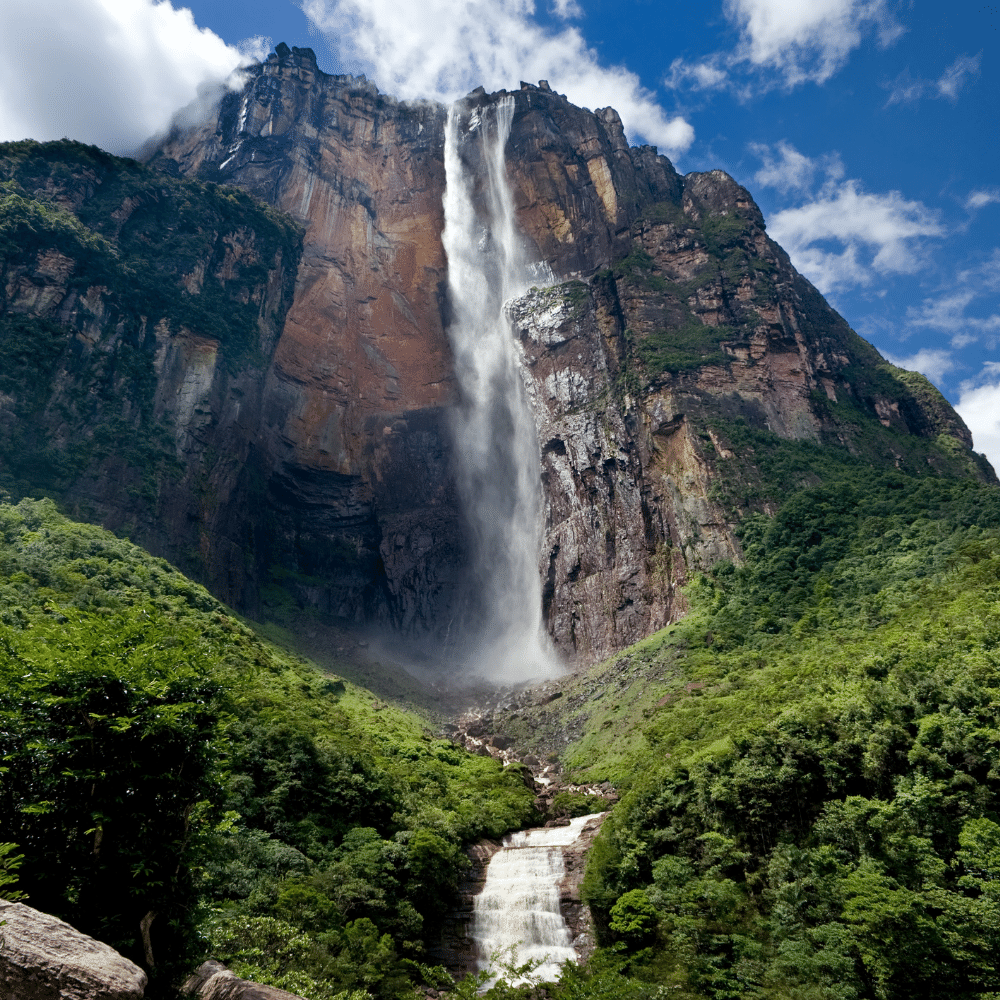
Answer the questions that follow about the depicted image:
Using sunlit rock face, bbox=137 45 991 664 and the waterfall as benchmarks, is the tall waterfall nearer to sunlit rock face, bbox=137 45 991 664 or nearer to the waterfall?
sunlit rock face, bbox=137 45 991 664

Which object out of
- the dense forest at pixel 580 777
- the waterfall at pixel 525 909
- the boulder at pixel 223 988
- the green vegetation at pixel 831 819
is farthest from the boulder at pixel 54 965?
the waterfall at pixel 525 909

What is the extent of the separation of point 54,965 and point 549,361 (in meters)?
72.8

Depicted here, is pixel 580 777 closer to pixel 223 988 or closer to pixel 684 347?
pixel 223 988

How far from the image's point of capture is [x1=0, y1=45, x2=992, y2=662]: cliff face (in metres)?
59.2

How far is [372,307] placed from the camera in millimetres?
84312

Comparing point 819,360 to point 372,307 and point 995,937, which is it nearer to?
point 372,307

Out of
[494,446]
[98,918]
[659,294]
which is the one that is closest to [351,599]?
[494,446]

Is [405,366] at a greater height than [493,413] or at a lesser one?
greater

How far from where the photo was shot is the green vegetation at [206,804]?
967 cm

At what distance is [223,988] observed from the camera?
10.9m

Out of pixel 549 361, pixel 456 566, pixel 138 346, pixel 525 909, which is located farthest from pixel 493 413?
pixel 525 909

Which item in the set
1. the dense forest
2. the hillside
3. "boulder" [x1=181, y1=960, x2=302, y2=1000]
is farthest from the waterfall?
"boulder" [x1=181, y1=960, x2=302, y2=1000]

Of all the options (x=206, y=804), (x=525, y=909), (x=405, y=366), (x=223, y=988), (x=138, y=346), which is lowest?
(x=525, y=909)

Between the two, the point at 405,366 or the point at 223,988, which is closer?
the point at 223,988
